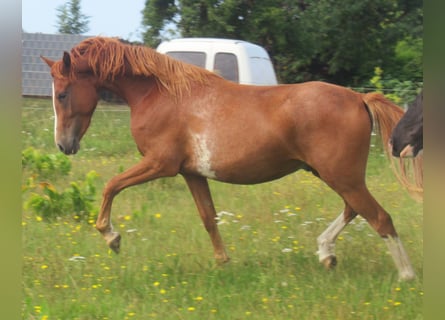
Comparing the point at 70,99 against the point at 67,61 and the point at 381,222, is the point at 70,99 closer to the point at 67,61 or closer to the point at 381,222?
the point at 67,61

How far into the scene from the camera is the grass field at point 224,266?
4473mm

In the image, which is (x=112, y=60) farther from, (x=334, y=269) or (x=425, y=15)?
(x=425, y=15)

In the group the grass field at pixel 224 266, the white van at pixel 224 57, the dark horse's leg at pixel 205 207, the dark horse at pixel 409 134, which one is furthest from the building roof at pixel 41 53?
the dark horse at pixel 409 134

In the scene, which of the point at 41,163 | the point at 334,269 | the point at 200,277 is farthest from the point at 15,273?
the point at 41,163

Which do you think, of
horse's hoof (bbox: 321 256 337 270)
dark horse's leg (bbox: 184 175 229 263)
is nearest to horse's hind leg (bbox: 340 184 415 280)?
horse's hoof (bbox: 321 256 337 270)

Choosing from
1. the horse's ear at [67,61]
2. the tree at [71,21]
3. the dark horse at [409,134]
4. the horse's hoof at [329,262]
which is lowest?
the tree at [71,21]

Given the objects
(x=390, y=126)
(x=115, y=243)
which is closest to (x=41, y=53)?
(x=115, y=243)

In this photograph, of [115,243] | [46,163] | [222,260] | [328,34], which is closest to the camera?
[115,243]

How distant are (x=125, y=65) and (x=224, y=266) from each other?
73.0 inches

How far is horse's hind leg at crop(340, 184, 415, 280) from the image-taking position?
16.5 ft

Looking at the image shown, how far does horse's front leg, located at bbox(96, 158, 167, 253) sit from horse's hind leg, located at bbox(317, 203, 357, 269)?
4.51 ft

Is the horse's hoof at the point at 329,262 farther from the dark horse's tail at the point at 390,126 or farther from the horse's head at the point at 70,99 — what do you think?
the horse's head at the point at 70,99

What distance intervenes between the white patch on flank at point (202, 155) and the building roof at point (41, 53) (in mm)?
12520

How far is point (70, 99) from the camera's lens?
223 inches
